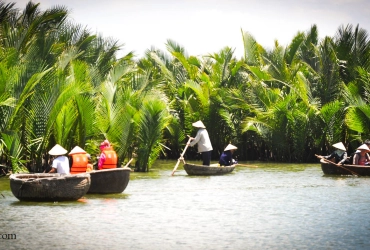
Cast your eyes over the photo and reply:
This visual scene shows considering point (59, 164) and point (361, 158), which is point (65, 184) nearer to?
point (59, 164)

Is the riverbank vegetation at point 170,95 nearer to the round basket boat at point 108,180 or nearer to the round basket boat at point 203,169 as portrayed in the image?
the round basket boat at point 203,169

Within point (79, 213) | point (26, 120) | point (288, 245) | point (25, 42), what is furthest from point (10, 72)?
point (288, 245)

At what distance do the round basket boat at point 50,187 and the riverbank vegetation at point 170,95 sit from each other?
13.3ft

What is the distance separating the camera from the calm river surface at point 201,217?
1345cm

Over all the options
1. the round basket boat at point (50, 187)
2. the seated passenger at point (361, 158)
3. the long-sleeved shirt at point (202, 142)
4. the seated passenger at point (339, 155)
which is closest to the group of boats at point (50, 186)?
the round basket boat at point (50, 187)

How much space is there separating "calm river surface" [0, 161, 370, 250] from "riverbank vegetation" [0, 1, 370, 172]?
2.01 metres

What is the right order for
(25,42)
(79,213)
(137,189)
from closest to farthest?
(79,213) → (137,189) → (25,42)

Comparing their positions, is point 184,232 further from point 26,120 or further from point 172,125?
point 172,125

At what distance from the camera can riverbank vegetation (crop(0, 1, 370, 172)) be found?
22438 millimetres

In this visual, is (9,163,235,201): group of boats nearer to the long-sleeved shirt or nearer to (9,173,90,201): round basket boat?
(9,173,90,201): round basket boat

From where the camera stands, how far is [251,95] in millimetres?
31312

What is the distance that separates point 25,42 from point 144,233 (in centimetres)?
1203

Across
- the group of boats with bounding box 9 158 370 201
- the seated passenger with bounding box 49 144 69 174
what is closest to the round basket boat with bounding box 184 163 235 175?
the group of boats with bounding box 9 158 370 201

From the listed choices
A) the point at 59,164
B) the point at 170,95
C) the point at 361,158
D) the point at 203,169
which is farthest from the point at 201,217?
the point at 170,95
